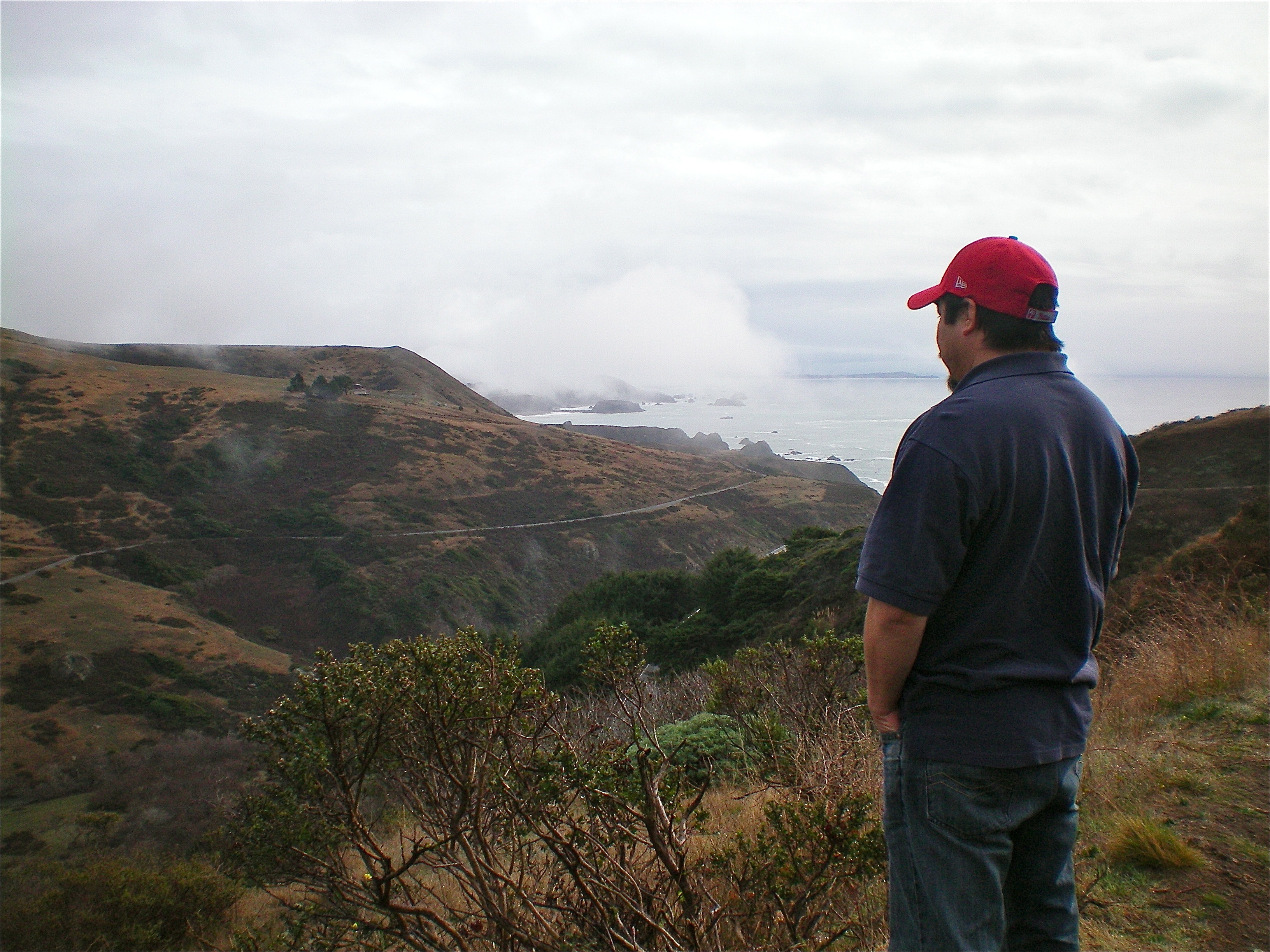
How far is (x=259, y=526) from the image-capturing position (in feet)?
163

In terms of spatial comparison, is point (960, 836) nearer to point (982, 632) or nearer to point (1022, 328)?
point (982, 632)

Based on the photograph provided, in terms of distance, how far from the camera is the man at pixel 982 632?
5.05 ft

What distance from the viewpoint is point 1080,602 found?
1609mm

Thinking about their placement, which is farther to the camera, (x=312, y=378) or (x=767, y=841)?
(x=312, y=378)

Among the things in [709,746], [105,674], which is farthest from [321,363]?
[709,746]

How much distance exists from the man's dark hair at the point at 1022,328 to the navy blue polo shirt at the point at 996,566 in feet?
0.47

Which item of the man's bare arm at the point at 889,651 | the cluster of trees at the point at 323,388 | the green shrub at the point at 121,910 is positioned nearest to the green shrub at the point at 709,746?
the man's bare arm at the point at 889,651

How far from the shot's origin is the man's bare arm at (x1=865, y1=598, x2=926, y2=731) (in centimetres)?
157

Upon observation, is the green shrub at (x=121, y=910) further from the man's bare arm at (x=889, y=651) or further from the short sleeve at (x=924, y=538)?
the short sleeve at (x=924, y=538)

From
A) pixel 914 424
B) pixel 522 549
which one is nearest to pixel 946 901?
pixel 914 424

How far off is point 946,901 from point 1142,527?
19.6 m

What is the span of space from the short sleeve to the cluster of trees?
245 ft

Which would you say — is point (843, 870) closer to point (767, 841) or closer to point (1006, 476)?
point (767, 841)

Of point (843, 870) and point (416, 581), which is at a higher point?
point (843, 870)
